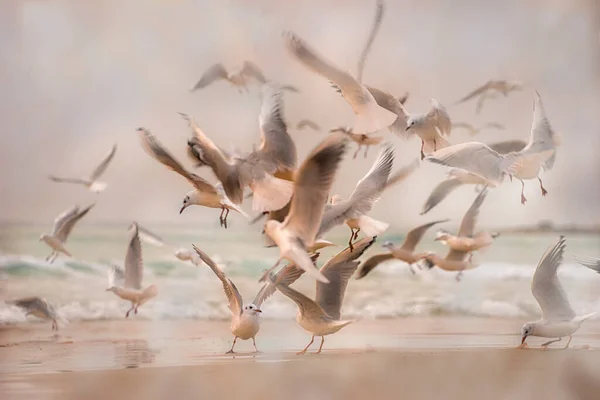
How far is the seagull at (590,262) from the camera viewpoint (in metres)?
2.56

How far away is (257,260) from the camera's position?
2.40 metres

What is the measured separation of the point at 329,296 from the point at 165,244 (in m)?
0.63

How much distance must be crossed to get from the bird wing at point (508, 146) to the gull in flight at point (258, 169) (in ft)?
2.88

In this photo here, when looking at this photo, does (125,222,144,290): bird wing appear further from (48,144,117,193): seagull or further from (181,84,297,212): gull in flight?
(181,84,297,212): gull in flight

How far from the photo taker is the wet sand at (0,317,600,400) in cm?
211

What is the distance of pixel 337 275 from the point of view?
2.11m

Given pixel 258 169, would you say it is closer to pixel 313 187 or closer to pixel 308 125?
pixel 313 187

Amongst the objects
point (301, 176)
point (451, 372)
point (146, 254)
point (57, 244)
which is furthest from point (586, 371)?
point (57, 244)

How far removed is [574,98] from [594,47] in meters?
0.22

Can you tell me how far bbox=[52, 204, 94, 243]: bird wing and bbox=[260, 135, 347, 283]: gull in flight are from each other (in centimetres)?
86

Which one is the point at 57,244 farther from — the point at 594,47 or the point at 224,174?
the point at 594,47

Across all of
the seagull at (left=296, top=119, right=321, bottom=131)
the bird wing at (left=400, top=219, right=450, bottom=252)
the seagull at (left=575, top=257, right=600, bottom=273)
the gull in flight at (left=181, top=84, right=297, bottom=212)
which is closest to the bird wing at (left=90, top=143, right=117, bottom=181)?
the gull in flight at (left=181, top=84, right=297, bottom=212)

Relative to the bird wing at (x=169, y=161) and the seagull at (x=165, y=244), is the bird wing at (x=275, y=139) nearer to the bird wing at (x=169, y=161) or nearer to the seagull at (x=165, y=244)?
the bird wing at (x=169, y=161)

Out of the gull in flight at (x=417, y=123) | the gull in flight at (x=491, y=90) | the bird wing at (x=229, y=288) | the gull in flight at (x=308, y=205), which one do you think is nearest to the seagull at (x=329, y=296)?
the bird wing at (x=229, y=288)
